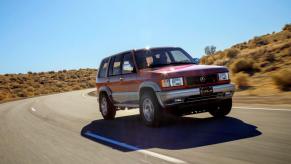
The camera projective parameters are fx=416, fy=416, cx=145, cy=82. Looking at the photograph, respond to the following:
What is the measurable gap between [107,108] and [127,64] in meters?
2.07

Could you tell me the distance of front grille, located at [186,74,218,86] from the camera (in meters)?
8.73

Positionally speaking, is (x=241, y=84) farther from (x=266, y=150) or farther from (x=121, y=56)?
(x=266, y=150)

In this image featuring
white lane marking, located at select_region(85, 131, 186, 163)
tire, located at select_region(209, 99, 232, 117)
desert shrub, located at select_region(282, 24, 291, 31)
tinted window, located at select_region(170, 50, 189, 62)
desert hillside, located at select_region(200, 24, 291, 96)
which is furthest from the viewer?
desert shrub, located at select_region(282, 24, 291, 31)

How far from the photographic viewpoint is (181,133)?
8.20 meters

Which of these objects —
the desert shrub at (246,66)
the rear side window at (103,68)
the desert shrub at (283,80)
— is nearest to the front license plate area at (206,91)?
the rear side window at (103,68)

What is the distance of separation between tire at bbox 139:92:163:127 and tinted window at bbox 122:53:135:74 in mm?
1046

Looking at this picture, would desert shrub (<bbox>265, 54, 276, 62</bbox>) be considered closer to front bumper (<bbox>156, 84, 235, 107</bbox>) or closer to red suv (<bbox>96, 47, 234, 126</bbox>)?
red suv (<bbox>96, 47, 234, 126</bbox>)

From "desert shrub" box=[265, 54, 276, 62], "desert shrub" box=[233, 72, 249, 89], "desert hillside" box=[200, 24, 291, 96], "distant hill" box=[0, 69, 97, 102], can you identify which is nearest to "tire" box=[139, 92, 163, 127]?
"desert hillside" box=[200, 24, 291, 96]

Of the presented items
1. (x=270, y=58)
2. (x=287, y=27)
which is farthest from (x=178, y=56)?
(x=287, y=27)

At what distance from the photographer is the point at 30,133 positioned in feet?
34.9

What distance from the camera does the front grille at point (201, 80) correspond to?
8727 millimetres

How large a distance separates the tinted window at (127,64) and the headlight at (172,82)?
1627mm

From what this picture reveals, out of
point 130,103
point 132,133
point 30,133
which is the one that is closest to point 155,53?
point 130,103

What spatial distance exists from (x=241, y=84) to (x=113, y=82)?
35.1 ft
